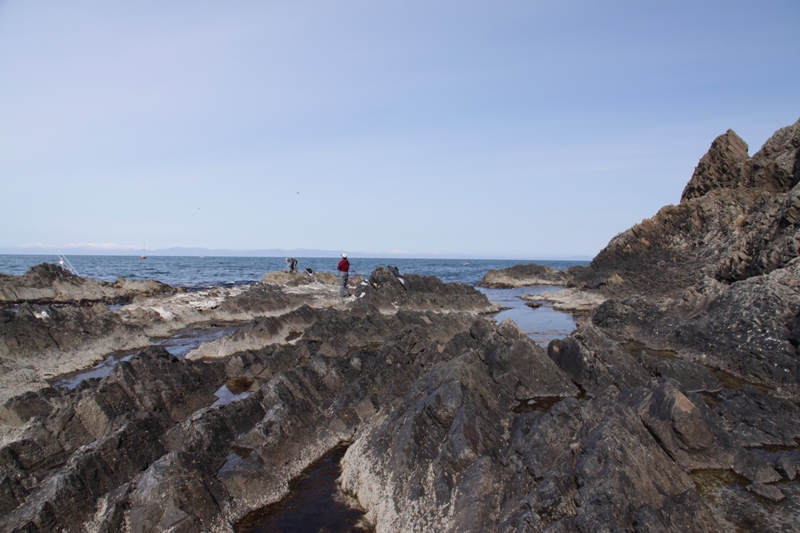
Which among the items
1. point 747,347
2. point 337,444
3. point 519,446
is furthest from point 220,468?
point 747,347

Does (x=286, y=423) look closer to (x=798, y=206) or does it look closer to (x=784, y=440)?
(x=784, y=440)

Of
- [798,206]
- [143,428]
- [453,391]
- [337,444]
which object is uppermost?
[798,206]

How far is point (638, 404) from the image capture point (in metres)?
8.61

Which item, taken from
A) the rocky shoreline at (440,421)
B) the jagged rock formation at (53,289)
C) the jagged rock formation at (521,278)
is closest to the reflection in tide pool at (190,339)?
the rocky shoreline at (440,421)

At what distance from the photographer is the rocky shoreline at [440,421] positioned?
6156 millimetres

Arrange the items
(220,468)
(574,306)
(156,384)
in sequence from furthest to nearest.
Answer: (574,306)
(156,384)
(220,468)

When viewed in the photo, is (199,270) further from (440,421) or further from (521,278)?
(440,421)

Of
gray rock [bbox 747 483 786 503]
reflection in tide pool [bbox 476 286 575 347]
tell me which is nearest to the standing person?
reflection in tide pool [bbox 476 286 575 347]

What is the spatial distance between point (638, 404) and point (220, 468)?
7114mm

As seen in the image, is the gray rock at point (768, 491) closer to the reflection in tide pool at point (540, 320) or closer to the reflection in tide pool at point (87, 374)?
the reflection in tide pool at point (540, 320)

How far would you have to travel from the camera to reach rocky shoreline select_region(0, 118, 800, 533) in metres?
6.16

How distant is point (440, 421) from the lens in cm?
795

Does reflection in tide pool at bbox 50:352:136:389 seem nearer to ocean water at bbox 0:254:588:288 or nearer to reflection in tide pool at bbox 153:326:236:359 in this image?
reflection in tide pool at bbox 153:326:236:359

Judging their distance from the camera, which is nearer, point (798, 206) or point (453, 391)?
point (453, 391)
